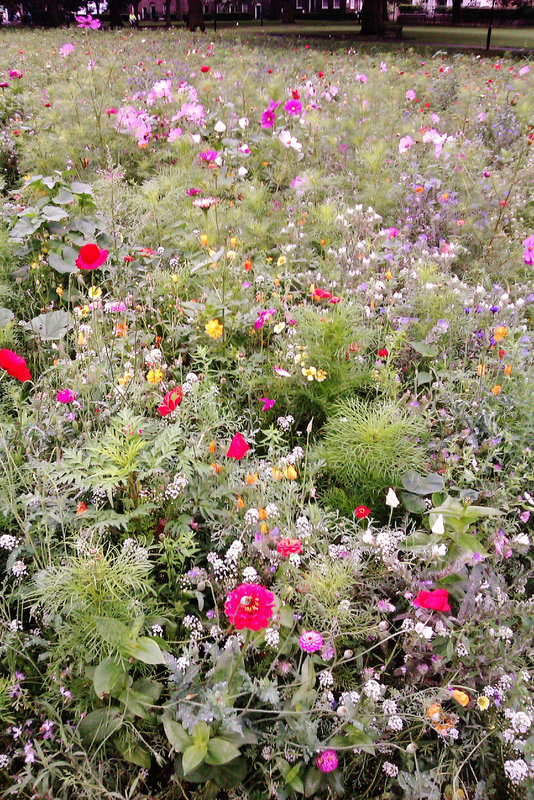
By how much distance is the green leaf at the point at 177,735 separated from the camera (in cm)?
132

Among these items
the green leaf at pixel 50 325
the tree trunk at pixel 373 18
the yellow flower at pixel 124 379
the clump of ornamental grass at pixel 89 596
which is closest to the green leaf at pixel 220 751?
the clump of ornamental grass at pixel 89 596

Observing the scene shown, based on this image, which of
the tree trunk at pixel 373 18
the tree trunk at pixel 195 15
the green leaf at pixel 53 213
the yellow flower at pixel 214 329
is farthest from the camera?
the tree trunk at pixel 373 18

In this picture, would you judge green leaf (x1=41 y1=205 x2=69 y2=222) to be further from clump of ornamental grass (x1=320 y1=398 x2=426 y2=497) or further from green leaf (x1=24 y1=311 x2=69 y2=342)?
clump of ornamental grass (x1=320 y1=398 x2=426 y2=497)

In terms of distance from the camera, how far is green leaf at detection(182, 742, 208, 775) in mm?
1258

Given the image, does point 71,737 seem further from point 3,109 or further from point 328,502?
point 3,109

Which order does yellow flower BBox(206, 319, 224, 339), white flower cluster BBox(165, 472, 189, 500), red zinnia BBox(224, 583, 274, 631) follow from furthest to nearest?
1. yellow flower BBox(206, 319, 224, 339)
2. white flower cluster BBox(165, 472, 189, 500)
3. red zinnia BBox(224, 583, 274, 631)

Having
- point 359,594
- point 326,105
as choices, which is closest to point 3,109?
point 326,105

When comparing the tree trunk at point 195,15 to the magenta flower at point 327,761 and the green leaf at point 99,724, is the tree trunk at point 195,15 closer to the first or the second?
the green leaf at point 99,724

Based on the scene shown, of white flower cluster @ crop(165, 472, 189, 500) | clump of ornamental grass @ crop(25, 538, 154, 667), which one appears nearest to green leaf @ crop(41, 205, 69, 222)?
white flower cluster @ crop(165, 472, 189, 500)

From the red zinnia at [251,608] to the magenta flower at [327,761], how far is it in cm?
46

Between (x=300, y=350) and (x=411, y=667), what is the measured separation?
1411 mm

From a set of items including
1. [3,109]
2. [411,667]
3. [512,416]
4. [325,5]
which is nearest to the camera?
[411,667]

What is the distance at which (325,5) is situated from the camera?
68938 millimetres

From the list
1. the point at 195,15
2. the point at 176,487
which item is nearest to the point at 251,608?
the point at 176,487
